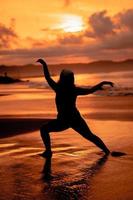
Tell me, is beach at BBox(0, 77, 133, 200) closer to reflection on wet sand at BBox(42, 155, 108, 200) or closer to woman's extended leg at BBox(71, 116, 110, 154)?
reflection on wet sand at BBox(42, 155, 108, 200)

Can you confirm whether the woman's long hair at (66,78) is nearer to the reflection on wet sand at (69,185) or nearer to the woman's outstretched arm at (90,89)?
the woman's outstretched arm at (90,89)

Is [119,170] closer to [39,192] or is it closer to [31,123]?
[39,192]

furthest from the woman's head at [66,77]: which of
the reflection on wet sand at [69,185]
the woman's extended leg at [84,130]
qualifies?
the reflection on wet sand at [69,185]

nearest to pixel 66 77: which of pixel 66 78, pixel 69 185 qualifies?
pixel 66 78

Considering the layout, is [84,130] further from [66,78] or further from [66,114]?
[66,78]

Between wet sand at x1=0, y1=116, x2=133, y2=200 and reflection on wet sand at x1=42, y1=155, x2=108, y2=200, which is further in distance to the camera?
wet sand at x1=0, y1=116, x2=133, y2=200

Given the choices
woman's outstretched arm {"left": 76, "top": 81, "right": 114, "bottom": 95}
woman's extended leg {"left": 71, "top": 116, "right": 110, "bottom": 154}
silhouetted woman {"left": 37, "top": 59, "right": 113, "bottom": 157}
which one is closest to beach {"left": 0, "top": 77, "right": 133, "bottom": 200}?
woman's extended leg {"left": 71, "top": 116, "right": 110, "bottom": 154}

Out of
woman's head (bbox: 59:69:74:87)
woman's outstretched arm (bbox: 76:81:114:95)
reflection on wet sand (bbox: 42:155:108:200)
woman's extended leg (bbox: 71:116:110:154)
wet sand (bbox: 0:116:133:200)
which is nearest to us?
reflection on wet sand (bbox: 42:155:108:200)

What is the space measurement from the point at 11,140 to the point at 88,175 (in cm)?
458

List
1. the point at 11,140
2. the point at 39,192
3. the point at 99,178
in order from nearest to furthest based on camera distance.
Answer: the point at 39,192
the point at 99,178
the point at 11,140

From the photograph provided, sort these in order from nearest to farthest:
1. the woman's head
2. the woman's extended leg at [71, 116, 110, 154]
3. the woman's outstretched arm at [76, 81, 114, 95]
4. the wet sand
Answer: the wet sand < the woman's outstretched arm at [76, 81, 114, 95] < the woman's head < the woman's extended leg at [71, 116, 110, 154]

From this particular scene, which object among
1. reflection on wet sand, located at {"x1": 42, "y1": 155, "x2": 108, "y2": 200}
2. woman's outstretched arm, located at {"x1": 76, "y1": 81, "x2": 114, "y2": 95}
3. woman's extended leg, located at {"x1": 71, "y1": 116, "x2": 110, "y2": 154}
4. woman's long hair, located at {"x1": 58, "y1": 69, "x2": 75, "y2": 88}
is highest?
woman's long hair, located at {"x1": 58, "y1": 69, "x2": 75, "y2": 88}

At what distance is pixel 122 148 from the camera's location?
389 inches

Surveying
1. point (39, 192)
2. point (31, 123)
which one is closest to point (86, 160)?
point (39, 192)
